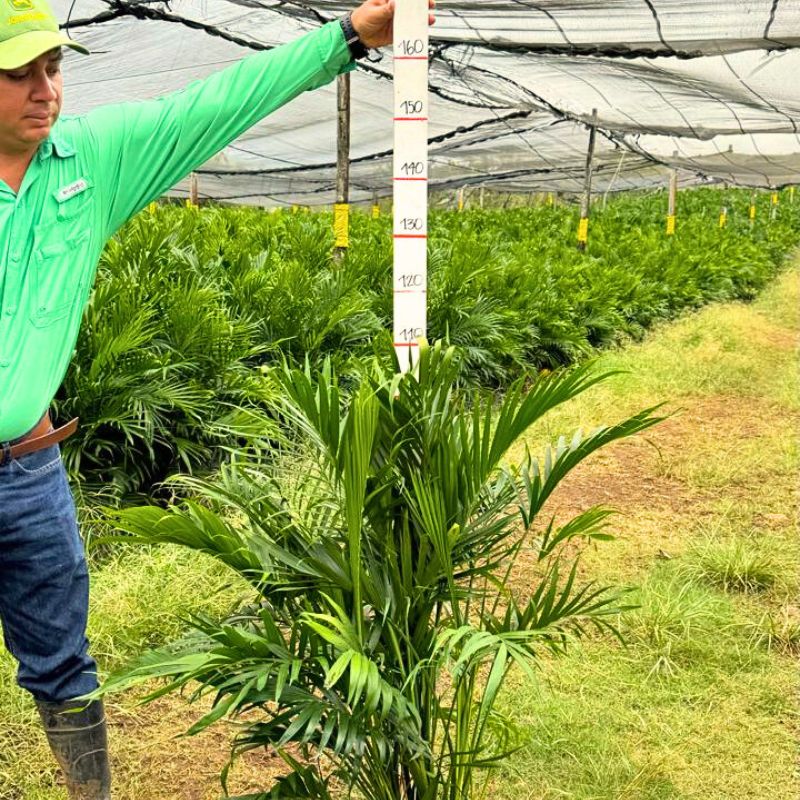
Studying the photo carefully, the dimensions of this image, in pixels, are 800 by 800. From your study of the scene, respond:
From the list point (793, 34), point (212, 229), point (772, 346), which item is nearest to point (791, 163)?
point (772, 346)

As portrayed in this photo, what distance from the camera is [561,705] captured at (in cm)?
304

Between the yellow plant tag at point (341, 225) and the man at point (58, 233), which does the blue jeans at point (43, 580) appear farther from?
the yellow plant tag at point (341, 225)

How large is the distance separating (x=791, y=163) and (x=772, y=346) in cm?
749

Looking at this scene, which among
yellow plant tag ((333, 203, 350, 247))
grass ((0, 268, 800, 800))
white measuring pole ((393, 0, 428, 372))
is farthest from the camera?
yellow plant tag ((333, 203, 350, 247))

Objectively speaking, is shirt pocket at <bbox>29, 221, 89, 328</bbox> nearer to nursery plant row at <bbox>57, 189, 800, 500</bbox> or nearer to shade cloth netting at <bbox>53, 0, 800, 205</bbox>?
nursery plant row at <bbox>57, 189, 800, 500</bbox>

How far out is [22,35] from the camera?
6.35 ft

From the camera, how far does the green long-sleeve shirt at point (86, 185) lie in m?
2.02

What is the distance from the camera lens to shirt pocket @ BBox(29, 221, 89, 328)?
6.75 feet

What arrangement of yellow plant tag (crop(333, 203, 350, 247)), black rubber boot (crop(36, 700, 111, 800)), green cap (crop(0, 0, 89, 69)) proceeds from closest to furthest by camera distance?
1. green cap (crop(0, 0, 89, 69))
2. black rubber boot (crop(36, 700, 111, 800))
3. yellow plant tag (crop(333, 203, 350, 247))

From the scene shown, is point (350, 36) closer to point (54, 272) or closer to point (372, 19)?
point (372, 19)

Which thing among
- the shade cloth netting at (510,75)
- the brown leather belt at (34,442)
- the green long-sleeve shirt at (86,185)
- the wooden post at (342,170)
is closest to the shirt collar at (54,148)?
the green long-sleeve shirt at (86,185)

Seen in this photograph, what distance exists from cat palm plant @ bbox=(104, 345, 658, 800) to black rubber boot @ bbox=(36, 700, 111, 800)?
0.39 m

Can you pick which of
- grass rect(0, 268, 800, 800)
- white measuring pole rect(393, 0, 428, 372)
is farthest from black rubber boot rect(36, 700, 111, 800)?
white measuring pole rect(393, 0, 428, 372)

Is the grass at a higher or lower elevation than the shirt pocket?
lower
